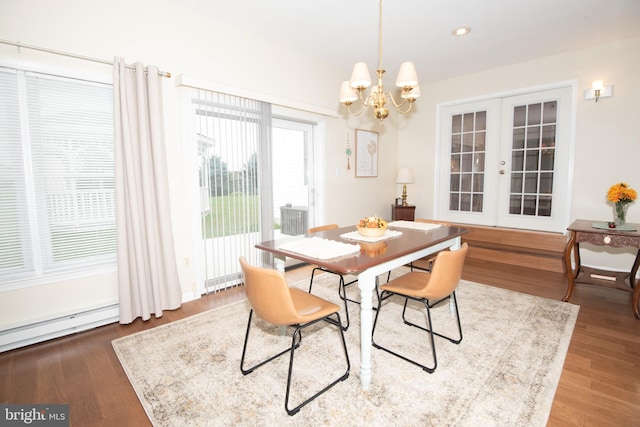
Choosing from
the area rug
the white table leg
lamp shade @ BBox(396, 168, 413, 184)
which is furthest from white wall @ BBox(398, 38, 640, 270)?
the white table leg

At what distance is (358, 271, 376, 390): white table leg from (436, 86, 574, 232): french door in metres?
3.92

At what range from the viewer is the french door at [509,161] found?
13.8 feet

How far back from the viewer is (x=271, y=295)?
160 centimetres

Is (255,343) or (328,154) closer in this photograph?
(255,343)

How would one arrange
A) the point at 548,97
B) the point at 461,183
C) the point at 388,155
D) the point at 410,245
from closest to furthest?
the point at 410,245, the point at 548,97, the point at 461,183, the point at 388,155

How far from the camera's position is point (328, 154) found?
450 centimetres

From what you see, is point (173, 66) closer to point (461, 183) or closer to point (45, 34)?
point (45, 34)

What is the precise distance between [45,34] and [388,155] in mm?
4700

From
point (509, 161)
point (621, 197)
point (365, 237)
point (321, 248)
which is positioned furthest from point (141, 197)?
point (509, 161)

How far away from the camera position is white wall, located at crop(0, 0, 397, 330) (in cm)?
224

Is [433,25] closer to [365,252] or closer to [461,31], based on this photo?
[461,31]

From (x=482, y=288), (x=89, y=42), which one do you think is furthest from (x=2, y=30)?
(x=482, y=288)

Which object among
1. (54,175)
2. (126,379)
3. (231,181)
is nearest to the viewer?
(126,379)

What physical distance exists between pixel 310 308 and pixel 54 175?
2.28 metres
